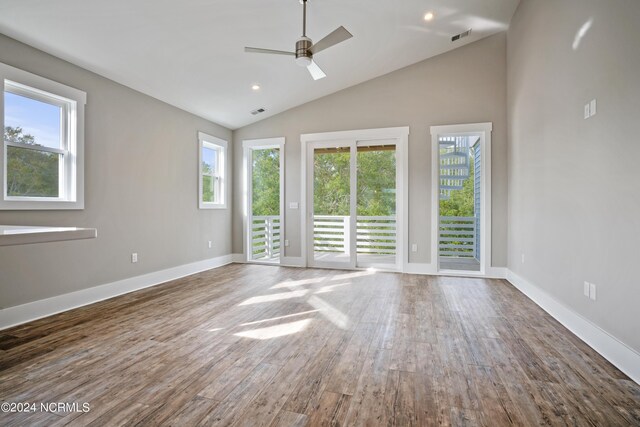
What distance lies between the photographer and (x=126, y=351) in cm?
229

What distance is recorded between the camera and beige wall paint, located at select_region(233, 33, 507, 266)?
4688mm

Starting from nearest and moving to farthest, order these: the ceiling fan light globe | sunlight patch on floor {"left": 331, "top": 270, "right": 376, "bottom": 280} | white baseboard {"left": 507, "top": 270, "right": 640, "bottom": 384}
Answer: white baseboard {"left": 507, "top": 270, "right": 640, "bottom": 384}, the ceiling fan light globe, sunlight patch on floor {"left": 331, "top": 270, "right": 376, "bottom": 280}

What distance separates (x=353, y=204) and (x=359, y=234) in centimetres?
52

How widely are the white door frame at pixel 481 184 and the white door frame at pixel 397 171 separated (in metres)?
0.40

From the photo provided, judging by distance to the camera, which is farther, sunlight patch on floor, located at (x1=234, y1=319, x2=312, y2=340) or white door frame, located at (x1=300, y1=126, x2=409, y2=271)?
white door frame, located at (x1=300, y1=126, x2=409, y2=271)

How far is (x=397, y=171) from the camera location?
5.19m

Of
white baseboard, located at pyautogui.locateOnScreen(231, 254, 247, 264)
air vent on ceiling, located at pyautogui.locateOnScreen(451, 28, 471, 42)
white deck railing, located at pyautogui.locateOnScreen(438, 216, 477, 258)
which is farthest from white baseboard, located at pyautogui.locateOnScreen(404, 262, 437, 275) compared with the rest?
air vent on ceiling, located at pyautogui.locateOnScreen(451, 28, 471, 42)

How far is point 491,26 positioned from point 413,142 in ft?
6.04

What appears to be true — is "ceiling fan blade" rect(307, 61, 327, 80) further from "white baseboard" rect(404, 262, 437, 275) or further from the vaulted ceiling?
"white baseboard" rect(404, 262, 437, 275)

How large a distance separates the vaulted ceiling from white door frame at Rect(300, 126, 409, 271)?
792 millimetres

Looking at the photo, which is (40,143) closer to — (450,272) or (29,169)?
(29,169)

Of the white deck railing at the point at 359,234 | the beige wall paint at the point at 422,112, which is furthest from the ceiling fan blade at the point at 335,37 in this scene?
the white deck railing at the point at 359,234

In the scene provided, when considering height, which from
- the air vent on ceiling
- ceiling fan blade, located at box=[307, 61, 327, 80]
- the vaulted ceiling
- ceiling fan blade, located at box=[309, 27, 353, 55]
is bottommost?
ceiling fan blade, located at box=[307, 61, 327, 80]

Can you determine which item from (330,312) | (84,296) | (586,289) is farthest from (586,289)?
(84,296)
